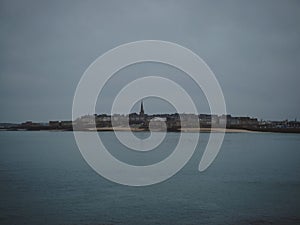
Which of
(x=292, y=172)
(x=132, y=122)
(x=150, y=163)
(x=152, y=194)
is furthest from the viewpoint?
(x=132, y=122)

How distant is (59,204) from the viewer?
10969 millimetres

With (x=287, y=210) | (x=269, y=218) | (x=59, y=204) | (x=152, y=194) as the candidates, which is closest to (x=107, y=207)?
(x=59, y=204)

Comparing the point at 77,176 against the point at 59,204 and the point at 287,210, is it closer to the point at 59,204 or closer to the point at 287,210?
the point at 59,204

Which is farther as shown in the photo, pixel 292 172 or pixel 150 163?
pixel 150 163

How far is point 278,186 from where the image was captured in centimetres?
1426

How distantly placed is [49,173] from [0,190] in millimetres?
4155

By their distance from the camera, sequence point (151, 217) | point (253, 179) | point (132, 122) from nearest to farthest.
Result: point (151, 217) → point (253, 179) → point (132, 122)

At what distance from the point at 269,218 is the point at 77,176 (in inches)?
360

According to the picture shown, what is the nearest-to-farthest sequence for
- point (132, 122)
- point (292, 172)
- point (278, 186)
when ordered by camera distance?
point (278, 186)
point (292, 172)
point (132, 122)

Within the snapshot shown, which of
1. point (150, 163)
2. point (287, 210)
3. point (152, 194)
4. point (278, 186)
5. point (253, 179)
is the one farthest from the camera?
point (150, 163)

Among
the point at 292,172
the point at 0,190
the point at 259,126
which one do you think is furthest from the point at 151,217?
the point at 259,126

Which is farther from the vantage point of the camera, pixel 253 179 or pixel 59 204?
pixel 253 179

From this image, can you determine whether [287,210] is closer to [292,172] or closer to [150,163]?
[292,172]

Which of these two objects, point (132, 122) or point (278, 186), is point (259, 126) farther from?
point (278, 186)
